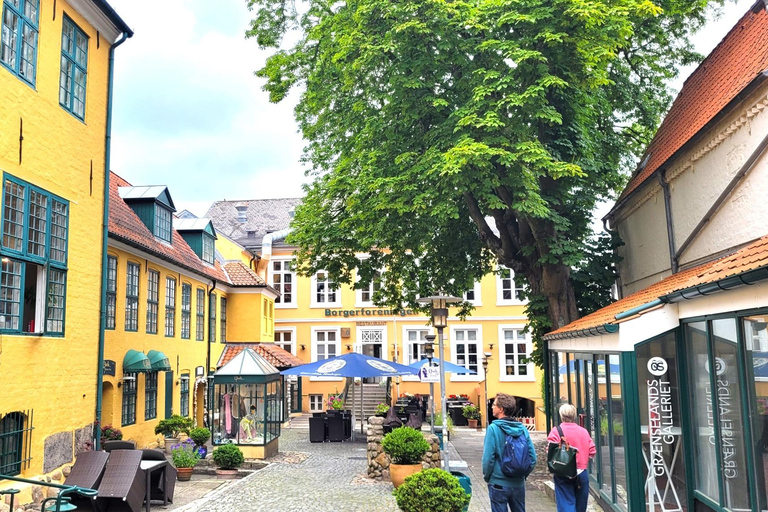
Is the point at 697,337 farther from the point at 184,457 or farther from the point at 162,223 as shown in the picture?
the point at 162,223

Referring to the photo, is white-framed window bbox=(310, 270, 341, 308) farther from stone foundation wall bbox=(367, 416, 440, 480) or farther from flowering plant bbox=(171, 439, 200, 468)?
flowering plant bbox=(171, 439, 200, 468)

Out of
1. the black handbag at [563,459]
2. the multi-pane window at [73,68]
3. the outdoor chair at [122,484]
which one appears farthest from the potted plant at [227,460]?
the black handbag at [563,459]

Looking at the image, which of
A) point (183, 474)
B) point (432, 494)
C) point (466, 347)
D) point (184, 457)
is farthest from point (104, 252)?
point (466, 347)

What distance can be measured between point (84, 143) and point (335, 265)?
762 centimetres

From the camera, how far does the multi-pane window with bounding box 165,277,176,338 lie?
807 inches

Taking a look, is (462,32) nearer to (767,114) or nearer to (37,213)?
(767,114)

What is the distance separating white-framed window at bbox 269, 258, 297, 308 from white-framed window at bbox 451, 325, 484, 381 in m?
8.43

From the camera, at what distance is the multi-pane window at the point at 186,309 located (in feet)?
72.1

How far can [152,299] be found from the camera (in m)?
19.4

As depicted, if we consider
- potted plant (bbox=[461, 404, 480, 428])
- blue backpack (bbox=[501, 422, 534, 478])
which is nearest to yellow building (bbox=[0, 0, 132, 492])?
blue backpack (bbox=[501, 422, 534, 478])

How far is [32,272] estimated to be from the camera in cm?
1101

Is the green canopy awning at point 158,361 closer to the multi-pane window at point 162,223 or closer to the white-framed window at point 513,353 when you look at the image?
the multi-pane window at point 162,223

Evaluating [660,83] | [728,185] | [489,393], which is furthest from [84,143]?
[489,393]

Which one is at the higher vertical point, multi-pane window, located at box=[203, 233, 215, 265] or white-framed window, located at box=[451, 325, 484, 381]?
multi-pane window, located at box=[203, 233, 215, 265]
